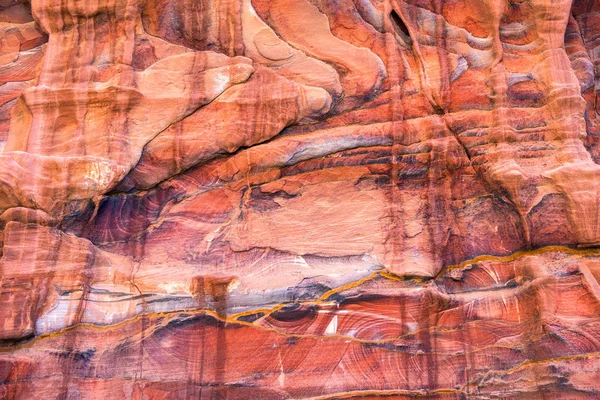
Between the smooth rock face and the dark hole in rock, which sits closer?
the smooth rock face

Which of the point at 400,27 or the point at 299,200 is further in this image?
the point at 400,27

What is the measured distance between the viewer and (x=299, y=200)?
19.1 ft

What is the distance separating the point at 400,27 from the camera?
6457 mm

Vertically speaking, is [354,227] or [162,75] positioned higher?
[162,75]

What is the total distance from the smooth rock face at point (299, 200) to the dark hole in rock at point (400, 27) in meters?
0.06

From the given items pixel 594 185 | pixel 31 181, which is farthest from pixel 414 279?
pixel 31 181

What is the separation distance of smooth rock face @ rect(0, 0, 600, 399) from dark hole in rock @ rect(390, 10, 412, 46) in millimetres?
59

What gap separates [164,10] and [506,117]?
4058 millimetres

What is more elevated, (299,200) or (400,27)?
(400,27)

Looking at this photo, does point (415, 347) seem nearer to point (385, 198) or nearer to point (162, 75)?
point (385, 198)

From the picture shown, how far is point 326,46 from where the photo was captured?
6.21 meters

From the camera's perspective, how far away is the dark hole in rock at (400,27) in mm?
6398

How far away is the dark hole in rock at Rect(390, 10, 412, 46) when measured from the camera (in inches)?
252

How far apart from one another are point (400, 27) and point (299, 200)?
8.12 ft
